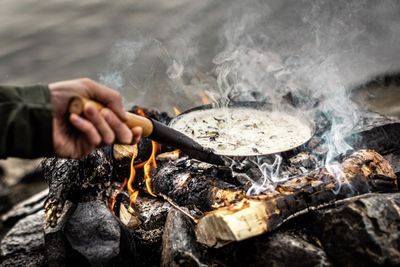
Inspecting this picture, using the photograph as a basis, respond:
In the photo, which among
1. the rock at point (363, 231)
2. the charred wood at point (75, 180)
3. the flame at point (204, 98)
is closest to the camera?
the rock at point (363, 231)

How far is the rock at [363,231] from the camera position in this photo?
7.14ft

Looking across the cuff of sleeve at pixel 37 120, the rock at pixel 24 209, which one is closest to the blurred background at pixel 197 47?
the rock at pixel 24 209

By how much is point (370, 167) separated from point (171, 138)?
1.44 metres

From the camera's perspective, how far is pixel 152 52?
19.2ft

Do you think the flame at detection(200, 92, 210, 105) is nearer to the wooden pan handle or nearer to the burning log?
the burning log

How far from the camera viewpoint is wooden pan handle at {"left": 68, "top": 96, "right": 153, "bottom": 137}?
1914 mm

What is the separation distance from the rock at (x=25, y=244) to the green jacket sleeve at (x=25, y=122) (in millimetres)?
1750

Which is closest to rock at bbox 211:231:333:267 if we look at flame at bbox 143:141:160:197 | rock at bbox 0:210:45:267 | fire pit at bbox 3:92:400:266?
fire pit at bbox 3:92:400:266

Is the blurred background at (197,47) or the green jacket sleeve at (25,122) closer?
the green jacket sleeve at (25,122)

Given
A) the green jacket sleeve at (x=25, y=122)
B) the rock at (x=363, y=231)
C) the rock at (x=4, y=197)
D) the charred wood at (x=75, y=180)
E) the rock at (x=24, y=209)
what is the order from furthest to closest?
the rock at (x=4, y=197)
the rock at (x=24, y=209)
the charred wood at (x=75, y=180)
the rock at (x=363, y=231)
the green jacket sleeve at (x=25, y=122)

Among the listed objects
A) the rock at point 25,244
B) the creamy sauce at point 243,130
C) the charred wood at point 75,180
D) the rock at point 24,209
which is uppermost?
the creamy sauce at point 243,130

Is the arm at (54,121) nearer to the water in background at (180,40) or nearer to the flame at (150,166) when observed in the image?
the flame at (150,166)

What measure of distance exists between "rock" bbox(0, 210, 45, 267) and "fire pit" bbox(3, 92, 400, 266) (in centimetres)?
83

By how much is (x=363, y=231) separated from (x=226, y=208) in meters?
0.79
